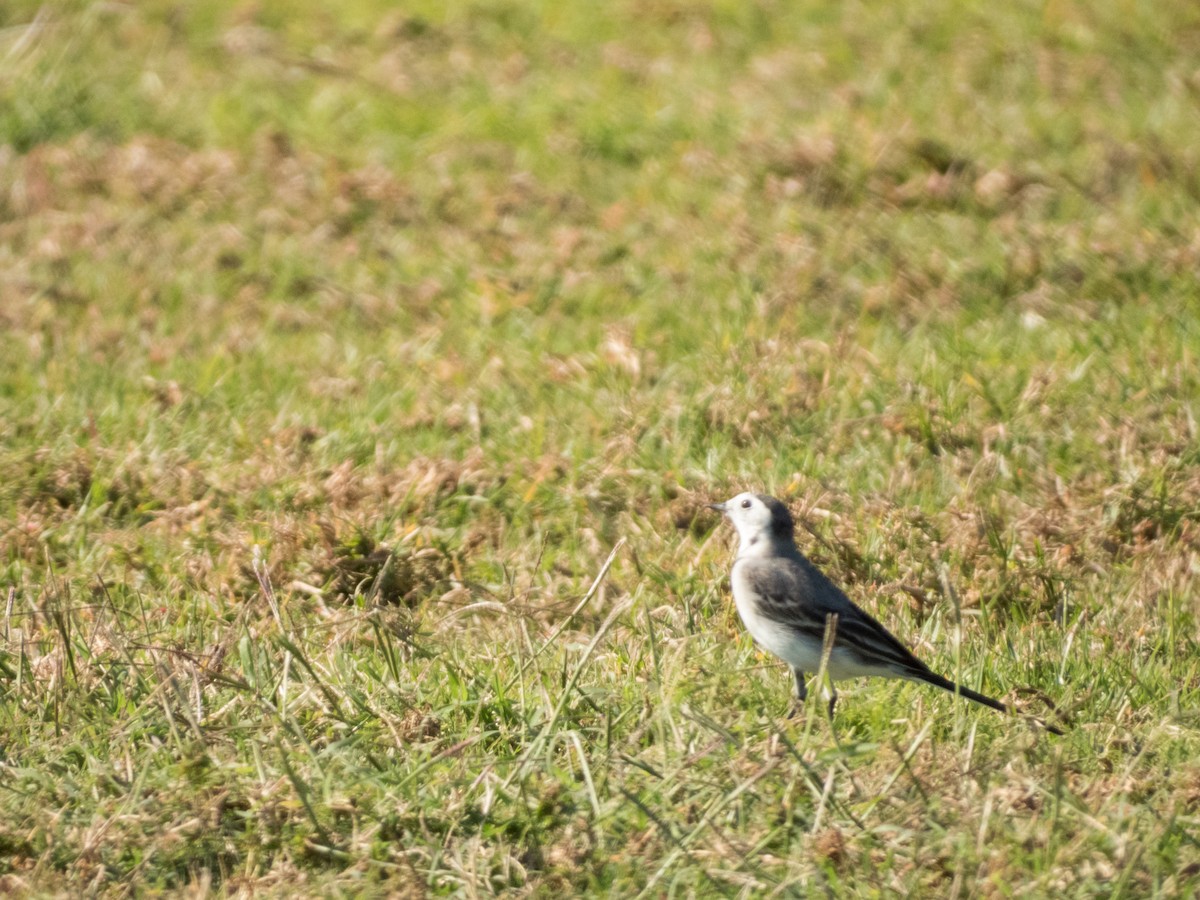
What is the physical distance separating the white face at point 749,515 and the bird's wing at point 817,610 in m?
0.23

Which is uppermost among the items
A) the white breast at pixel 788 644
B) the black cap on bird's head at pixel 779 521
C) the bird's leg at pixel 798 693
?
the black cap on bird's head at pixel 779 521

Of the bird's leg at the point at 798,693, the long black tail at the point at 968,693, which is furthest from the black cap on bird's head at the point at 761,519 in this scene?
the long black tail at the point at 968,693

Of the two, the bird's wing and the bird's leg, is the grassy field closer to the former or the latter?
the bird's leg

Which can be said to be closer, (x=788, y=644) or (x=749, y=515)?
(x=788, y=644)

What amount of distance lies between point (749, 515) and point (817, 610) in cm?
69

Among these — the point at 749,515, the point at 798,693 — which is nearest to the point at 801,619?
the point at 798,693

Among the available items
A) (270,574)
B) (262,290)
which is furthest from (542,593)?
(262,290)

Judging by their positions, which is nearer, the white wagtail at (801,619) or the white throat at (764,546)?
the white wagtail at (801,619)

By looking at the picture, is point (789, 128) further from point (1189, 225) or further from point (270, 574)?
point (270, 574)

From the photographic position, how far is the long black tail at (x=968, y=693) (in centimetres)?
522

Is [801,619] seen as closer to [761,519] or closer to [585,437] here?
[761,519]

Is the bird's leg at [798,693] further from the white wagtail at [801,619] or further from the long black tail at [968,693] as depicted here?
the long black tail at [968,693]

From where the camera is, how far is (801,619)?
222 inches

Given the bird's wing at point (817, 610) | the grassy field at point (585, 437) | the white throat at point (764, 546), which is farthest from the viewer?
the white throat at point (764, 546)
